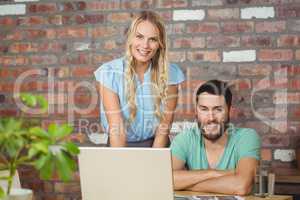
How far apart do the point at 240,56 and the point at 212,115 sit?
0.43 m

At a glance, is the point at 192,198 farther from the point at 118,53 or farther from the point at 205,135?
the point at 118,53

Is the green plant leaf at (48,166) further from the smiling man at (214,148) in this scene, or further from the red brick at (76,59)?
the red brick at (76,59)

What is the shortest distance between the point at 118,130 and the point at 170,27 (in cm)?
79

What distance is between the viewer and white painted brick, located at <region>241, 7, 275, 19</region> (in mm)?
4137

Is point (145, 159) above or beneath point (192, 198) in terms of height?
above

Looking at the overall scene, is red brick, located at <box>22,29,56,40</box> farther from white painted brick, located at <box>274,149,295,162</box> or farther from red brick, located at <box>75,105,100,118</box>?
white painted brick, located at <box>274,149,295,162</box>

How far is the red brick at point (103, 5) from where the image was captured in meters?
4.39

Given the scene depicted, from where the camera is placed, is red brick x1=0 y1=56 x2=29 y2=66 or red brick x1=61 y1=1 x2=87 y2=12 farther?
red brick x1=0 y1=56 x2=29 y2=66

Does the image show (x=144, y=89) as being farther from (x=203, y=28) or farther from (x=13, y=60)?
(x=13, y=60)

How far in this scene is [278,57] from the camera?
13.5ft

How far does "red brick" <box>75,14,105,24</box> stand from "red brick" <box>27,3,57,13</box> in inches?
7.3

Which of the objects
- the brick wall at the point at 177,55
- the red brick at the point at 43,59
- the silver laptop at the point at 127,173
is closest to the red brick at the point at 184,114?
the brick wall at the point at 177,55

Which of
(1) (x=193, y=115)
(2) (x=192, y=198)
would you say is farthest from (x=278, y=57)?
(2) (x=192, y=198)

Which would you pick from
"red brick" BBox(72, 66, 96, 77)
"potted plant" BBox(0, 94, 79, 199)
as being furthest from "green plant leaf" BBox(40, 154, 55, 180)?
"red brick" BBox(72, 66, 96, 77)
